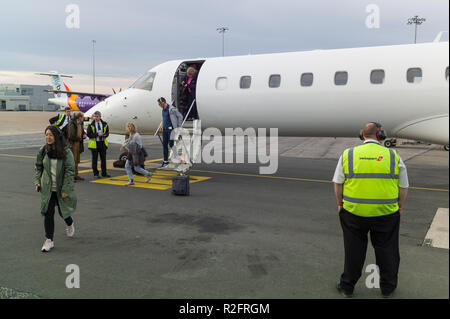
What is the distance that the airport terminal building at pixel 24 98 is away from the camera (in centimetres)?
10481

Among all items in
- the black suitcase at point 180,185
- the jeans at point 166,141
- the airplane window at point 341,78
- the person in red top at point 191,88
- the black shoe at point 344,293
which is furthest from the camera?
the person in red top at point 191,88

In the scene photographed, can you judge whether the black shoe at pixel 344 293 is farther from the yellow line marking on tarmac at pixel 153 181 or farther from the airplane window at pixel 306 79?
the airplane window at pixel 306 79

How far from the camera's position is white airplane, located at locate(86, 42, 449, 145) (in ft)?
29.5

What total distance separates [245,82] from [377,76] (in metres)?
3.62

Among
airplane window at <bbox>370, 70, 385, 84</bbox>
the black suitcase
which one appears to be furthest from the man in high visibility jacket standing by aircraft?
airplane window at <bbox>370, 70, 385, 84</bbox>

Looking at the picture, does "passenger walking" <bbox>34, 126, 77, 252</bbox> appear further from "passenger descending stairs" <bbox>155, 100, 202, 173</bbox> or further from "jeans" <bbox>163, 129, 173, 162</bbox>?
"jeans" <bbox>163, 129, 173, 162</bbox>

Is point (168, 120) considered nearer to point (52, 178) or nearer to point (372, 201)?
point (52, 178)

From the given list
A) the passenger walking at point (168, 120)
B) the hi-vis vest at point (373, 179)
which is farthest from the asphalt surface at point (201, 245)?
the passenger walking at point (168, 120)

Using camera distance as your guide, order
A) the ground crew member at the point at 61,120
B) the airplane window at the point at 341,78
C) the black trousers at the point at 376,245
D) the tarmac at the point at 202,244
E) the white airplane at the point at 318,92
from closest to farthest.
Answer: the black trousers at the point at 376,245 → the tarmac at the point at 202,244 → the white airplane at the point at 318,92 → the airplane window at the point at 341,78 → the ground crew member at the point at 61,120

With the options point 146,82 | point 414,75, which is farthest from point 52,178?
point 414,75

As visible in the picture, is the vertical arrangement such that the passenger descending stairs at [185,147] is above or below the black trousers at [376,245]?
above

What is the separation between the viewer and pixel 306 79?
1016cm

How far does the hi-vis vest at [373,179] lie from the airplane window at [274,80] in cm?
702
